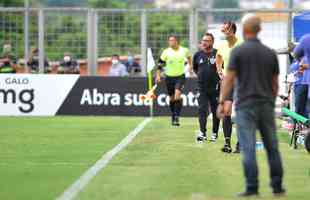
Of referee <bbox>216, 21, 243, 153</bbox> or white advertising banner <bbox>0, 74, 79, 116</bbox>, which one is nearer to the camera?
referee <bbox>216, 21, 243, 153</bbox>

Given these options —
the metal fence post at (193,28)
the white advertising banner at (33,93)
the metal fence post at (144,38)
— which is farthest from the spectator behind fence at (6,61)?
the metal fence post at (193,28)

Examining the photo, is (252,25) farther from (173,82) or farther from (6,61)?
(6,61)

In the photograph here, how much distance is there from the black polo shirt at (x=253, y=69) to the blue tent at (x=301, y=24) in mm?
9194

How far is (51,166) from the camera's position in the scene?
14.9 meters

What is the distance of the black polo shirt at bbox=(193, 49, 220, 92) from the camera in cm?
1908

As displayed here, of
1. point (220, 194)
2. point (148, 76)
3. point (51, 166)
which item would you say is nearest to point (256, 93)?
point (220, 194)

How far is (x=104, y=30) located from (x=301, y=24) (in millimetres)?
10659

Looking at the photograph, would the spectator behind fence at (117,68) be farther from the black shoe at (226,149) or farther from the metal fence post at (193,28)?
the black shoe at (226,149)

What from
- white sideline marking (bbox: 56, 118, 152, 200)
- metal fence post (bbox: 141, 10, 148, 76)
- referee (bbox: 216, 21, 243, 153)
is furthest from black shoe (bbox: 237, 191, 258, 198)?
metal fence post (bbox: 141, 10, 148, 76)

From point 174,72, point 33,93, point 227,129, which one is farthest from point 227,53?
point 33,93

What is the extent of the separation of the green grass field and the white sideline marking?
0.29 ft

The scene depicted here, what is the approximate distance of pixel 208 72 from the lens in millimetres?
19125

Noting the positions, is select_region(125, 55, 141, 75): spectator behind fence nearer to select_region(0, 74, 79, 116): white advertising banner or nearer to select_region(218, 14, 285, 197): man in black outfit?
select_region(0, 74, 79, 116): white advertising banner

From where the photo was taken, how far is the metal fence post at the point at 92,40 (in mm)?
30469
